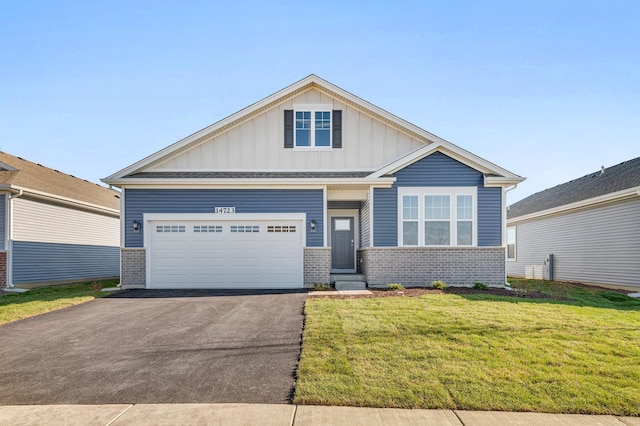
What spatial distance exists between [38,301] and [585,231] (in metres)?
18.7

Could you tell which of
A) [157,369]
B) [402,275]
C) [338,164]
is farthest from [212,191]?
[157,369]

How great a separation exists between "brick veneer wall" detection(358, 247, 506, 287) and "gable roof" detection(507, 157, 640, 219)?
508cm

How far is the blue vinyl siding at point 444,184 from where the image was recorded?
46.8ft

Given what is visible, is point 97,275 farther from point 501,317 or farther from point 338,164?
point 501,317

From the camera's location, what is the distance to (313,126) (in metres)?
15.0

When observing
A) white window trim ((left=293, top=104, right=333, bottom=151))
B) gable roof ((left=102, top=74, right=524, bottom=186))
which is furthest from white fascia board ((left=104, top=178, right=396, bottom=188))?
white window trim ((left=293, top=104, right=333, bottom=151))

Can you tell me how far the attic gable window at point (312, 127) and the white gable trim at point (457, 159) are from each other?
197 cm

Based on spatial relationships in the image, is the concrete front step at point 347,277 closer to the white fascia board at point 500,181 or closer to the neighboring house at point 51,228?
the white fascia board at point 500,181

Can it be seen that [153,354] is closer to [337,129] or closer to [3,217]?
[337,129]

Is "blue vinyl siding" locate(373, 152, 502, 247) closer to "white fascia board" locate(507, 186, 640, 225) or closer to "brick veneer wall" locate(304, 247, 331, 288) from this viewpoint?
"brick veneer wall" locate(304, 247, 331, 288)

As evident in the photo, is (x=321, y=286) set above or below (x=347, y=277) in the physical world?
below

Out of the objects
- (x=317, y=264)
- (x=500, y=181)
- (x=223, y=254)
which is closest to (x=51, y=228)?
(x=223, y=254)

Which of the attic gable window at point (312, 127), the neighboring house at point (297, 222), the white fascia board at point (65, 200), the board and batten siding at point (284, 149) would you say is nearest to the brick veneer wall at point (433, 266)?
the neighboring house at point (297, 222)

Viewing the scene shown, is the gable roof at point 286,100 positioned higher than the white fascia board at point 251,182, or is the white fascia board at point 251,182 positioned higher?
the gable roof at point 286,100
